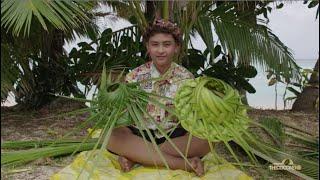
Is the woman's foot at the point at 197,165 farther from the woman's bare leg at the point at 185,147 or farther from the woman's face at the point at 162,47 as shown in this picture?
the woman's face at the point at 162,47

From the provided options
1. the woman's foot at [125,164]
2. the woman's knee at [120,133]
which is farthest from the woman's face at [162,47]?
the woman's foot at [125,164]

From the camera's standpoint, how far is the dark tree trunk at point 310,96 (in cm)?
381

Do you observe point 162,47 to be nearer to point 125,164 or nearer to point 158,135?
point 158,135

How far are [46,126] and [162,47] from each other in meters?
1.49

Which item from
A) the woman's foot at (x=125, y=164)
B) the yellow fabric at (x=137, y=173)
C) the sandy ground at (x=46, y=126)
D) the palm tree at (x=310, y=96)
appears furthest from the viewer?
the palm tree at (x=310, y=96)

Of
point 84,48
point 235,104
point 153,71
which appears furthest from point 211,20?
point 235,104

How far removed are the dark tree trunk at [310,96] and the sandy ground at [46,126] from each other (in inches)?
6.0

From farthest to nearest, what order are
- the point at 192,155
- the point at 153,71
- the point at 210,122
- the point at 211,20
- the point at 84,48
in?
the point at 84,48, the point at 211,20, the point at 153,71, the point at 192,155, the point at 210,122

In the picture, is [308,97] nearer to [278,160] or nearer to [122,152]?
[278,160]

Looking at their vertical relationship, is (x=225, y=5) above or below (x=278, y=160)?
above

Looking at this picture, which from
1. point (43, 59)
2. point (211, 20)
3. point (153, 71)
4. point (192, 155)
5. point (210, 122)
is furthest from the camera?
point (43, 59)

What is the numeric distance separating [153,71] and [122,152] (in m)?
0.35

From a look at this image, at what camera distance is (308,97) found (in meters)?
3.86

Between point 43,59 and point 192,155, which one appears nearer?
point 192,155
